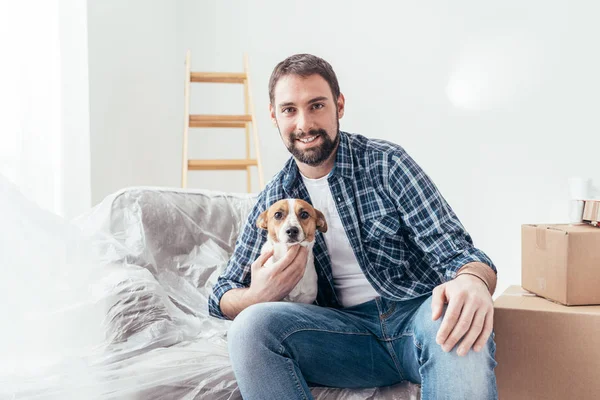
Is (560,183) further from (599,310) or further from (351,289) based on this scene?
(351,289)

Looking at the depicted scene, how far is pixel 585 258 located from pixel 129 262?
47.8 inches

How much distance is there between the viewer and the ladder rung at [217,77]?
2.98m

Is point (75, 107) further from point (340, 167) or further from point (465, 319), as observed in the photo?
point (465, 319)

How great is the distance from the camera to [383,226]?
1255mm

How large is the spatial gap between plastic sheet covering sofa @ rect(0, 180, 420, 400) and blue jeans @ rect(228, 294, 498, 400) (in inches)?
3.2

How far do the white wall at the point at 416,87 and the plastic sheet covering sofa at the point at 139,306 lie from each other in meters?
0.99

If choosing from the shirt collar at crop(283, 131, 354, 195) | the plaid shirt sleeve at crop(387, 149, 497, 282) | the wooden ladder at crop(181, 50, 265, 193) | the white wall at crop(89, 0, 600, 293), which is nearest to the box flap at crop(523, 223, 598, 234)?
Answer: the plaid shirt sleeve at crop(387, 149, 497, 282)

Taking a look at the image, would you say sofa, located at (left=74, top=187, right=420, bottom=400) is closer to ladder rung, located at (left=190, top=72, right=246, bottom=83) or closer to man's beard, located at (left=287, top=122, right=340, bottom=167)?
man's beard, located at (left=287, top=122, right=340, bottom=167)

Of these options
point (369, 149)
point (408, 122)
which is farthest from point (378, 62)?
point (369, 149)

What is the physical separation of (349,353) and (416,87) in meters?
2.11

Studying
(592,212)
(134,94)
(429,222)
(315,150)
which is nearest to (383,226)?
(429,222)

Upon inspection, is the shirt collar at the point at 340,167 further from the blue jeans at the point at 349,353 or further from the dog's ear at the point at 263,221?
the blue jeans at the point at 349,353

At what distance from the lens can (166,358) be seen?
4.07ft

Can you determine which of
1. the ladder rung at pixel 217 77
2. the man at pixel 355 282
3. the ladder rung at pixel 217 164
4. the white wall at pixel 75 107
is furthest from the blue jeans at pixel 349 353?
the ladder rung at pixel 217 77
